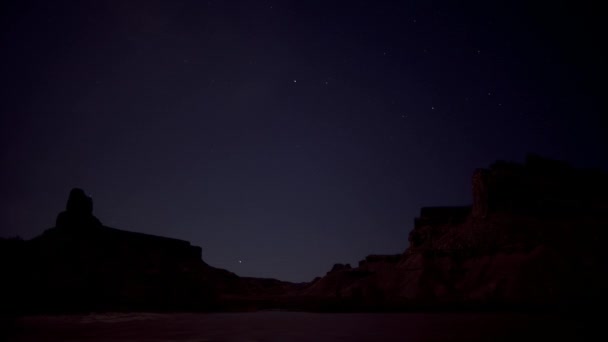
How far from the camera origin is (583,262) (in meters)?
49.6

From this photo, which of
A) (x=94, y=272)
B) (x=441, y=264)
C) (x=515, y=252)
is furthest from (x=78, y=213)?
(x=515, y=252)

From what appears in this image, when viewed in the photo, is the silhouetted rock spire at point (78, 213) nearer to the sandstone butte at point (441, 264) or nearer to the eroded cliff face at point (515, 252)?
the sandstone butte at point (441, 264)

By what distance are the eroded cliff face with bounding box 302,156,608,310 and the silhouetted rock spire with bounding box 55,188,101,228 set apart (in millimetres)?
39433

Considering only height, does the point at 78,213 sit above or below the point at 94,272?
above

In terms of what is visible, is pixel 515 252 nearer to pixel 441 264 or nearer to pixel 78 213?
pixel 441 264

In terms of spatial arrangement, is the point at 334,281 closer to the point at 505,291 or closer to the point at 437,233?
the point at 437,233

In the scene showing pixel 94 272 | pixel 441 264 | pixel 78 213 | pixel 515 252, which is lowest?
pixel 441 264

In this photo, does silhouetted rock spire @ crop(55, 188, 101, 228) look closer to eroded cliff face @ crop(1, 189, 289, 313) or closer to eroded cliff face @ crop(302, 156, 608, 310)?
eroded cliff face @ crop(1, 189, 289, 313)

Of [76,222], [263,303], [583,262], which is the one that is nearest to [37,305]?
[76,222]

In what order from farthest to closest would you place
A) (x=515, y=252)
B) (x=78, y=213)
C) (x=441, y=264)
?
(x=78, y=213) → (x=441, y=264) → (x=515, y=252)

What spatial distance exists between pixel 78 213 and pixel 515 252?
64.0m

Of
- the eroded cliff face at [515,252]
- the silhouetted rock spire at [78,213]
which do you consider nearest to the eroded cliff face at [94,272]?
the silhouetted rock spire at [78,213]

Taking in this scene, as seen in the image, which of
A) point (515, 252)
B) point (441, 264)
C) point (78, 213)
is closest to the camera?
point (515, 252)

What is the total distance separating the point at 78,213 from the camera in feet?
212
